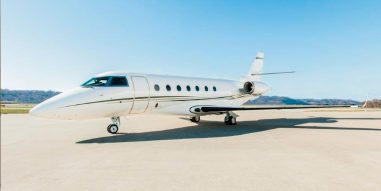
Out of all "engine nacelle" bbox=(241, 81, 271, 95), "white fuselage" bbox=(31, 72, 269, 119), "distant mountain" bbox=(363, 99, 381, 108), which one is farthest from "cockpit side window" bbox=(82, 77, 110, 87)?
"distant mountain" bbox=(363, 99, 381, 108)

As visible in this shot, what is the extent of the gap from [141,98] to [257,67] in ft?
37.2

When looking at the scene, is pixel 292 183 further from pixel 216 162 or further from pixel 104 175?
pixel 104 175

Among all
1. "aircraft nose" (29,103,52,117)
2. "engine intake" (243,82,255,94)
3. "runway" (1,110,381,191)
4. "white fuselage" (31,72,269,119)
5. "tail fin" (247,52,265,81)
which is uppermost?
"tail fin" (247,52,265,81)

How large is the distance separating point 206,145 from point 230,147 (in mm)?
696

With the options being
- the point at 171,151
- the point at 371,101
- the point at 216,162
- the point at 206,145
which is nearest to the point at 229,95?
the point at 206,145

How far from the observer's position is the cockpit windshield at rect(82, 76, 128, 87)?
9.87 m

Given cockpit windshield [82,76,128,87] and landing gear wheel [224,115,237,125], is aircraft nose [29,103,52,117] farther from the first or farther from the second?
landing gear wheel [224,115,237,125]

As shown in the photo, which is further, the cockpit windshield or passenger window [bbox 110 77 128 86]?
passenger window [bbox 110 77 128 86]

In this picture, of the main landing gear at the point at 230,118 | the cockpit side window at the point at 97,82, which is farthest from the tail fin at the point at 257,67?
the cockpit side window at the point at 97,82

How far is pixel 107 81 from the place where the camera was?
1017cm

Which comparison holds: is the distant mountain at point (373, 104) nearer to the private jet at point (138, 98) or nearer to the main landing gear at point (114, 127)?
the private jet at point (138, 98)

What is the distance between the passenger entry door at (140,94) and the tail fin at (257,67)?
34.2 feet

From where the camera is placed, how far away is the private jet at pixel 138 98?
8906 millimetres

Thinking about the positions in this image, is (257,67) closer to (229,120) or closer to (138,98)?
(229,120)
